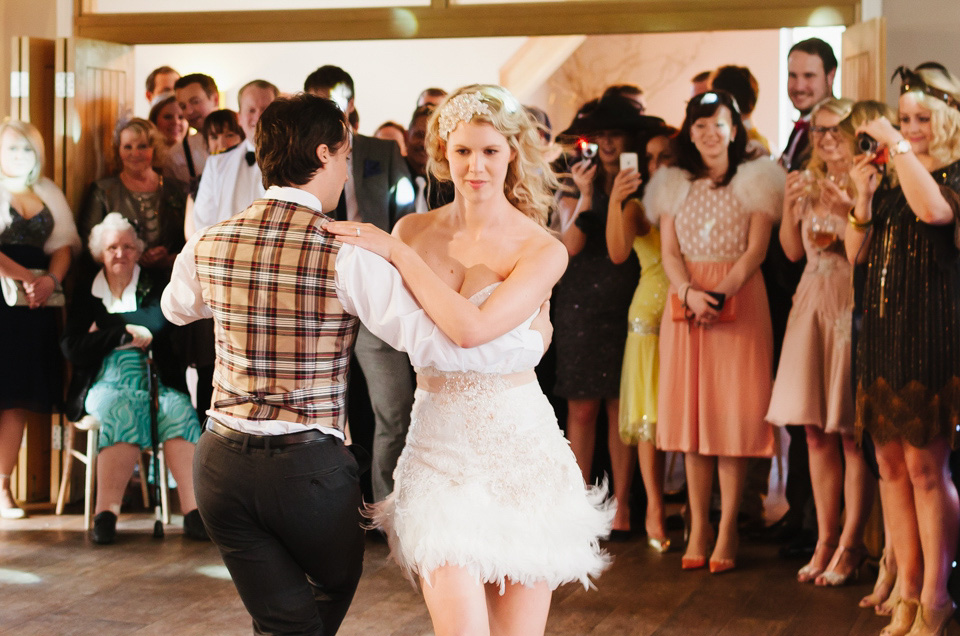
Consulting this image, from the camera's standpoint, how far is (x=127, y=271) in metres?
4.90

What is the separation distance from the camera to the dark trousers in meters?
Answer: 2.11

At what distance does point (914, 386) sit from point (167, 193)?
11.5 feet

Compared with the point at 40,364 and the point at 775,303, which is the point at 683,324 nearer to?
the point at 775,303

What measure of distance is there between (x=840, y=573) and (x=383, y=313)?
261 centimetres

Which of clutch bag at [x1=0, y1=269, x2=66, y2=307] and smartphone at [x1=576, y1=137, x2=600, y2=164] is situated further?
clutch bag at [x1=0, y1=269, x2=66, y2=307]

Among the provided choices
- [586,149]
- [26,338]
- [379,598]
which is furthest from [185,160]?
[379,598]

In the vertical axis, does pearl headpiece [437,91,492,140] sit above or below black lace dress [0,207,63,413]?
above

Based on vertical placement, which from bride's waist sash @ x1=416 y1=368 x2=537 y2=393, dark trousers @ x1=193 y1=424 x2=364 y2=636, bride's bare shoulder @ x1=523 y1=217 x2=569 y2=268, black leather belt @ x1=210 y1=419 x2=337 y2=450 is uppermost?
bride's bare shoulder @ x1=523 y1=217 x2=569 y2=268

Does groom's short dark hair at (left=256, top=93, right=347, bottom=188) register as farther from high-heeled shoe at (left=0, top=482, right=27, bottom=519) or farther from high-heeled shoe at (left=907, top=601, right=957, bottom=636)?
high-heeled shoe at (left=0, top=482, right=27, bottom=519)

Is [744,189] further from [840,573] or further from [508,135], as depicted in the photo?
[508,135]

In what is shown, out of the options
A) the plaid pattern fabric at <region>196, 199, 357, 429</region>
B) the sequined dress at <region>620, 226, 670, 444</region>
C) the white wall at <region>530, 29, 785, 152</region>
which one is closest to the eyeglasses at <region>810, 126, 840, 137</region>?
the sequined dress at <region>620, 226, 670, 444</region>

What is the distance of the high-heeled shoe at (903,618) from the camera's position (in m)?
3.41

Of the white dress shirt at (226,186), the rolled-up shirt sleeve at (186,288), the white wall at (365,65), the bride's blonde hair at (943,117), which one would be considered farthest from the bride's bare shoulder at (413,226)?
the white wall at (365,65)

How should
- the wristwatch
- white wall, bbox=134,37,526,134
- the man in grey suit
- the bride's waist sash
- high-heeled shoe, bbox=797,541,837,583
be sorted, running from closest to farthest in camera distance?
the bride's waist sash
the wristwatch
high-heeled shoe, bbox=797,541,837,583
the man in grey suit
white wall, bbox=134,37,526,134
